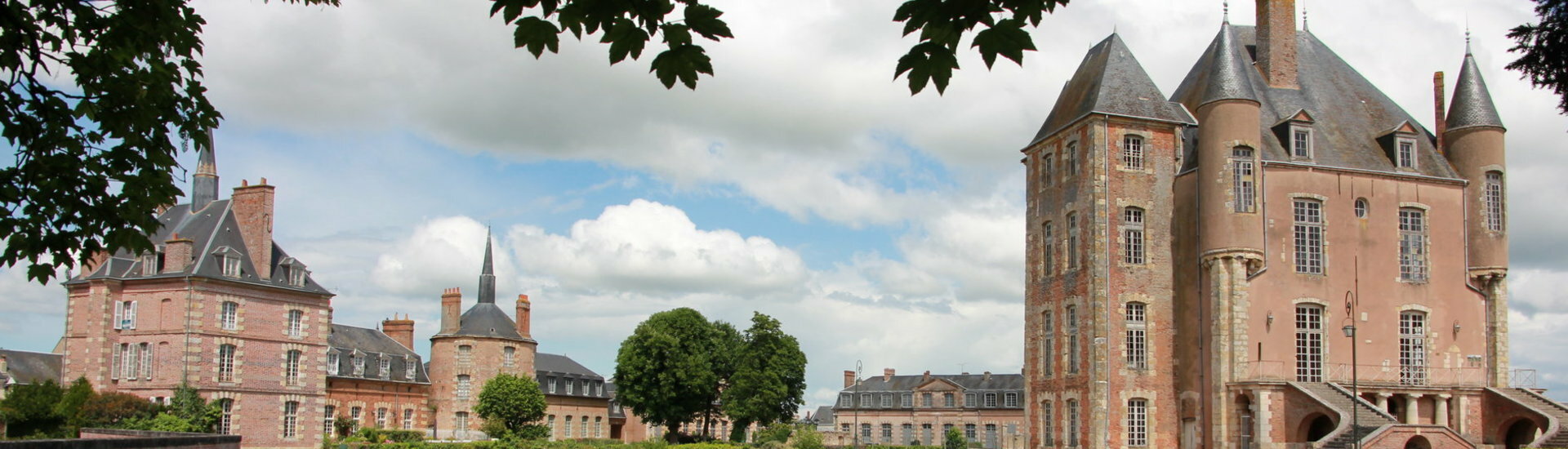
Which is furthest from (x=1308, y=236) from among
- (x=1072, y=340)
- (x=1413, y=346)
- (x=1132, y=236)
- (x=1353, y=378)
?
(x=1072, y=340)

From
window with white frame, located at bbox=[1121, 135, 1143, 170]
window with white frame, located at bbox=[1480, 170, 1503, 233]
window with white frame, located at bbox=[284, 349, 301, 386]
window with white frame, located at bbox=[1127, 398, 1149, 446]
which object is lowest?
window with white frame, located at bbox=[1127, 398, 1149, 446]

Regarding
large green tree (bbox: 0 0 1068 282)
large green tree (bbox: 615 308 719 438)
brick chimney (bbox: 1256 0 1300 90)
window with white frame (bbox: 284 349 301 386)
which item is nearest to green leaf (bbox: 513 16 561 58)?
large green tree (bbox: 0 0 1068 282)

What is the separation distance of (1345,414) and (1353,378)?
1.12m

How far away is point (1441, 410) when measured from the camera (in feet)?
110

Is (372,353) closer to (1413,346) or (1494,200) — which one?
(1413,346)

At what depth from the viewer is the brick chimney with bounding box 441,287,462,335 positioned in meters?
62.7

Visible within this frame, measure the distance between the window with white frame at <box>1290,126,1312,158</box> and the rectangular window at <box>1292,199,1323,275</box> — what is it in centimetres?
126

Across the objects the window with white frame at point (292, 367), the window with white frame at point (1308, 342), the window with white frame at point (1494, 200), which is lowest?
the window with white frame at point (292, 367)

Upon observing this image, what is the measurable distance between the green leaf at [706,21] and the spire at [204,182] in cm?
4737

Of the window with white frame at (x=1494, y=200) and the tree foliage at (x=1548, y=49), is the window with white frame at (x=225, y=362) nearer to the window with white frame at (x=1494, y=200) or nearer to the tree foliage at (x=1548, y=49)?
the window with white frame at (x=1494, y=200)

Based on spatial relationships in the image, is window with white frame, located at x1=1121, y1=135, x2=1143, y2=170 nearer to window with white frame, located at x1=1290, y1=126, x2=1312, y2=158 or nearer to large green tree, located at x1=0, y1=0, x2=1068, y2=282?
window with white frame, located at x1=1290, y1=126, x2=1312, y2=158

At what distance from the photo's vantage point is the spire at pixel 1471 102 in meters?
35.8

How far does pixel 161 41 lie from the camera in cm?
993

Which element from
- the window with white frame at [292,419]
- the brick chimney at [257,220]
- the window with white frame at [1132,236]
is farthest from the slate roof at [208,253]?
the window with white frame at [1132,236]
